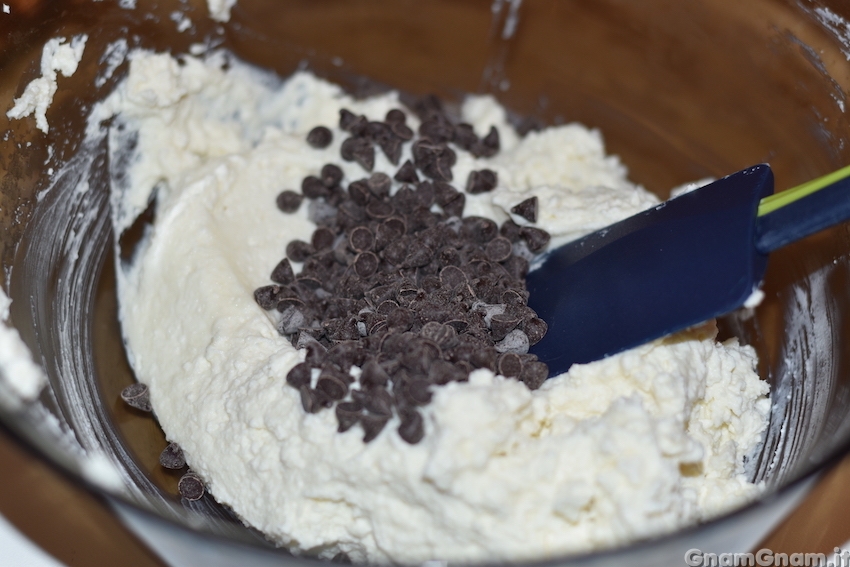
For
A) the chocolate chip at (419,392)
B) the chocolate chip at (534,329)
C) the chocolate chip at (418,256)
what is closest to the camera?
the chocolate chip at (419,392)

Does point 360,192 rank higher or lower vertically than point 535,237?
lower

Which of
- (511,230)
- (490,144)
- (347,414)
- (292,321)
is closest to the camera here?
(347,414)

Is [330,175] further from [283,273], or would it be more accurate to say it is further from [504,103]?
[504,103]

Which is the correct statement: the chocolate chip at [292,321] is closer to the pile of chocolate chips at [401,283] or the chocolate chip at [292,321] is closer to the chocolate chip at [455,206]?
the pile of chocolate chips at [401,283]

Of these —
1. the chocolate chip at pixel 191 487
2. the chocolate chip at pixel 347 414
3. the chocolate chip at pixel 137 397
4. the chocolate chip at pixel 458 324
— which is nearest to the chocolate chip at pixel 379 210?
the chocolate chip at pixel 458 324

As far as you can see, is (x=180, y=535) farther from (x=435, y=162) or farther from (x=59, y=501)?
(x=435, y=162)

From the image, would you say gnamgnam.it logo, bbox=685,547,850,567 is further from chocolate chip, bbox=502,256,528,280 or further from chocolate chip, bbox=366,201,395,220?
chocolate chip, bbox=366,201,395,220

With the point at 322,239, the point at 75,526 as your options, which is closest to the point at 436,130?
the point at 322,239
